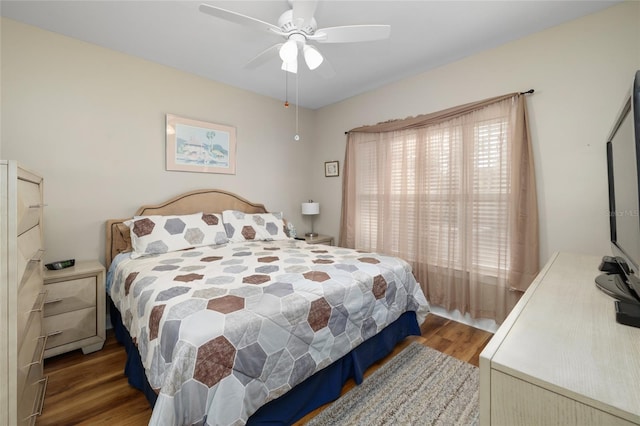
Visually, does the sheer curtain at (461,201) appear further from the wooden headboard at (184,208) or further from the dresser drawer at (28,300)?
the dresser drawer at (28,300)

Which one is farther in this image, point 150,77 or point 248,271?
point 150,77

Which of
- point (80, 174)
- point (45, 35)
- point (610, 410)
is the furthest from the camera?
point (80, 174)

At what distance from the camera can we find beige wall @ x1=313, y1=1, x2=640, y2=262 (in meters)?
1.92

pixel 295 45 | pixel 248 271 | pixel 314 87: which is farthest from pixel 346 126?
pixel 248 271

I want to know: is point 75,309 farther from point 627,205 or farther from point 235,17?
point 627,205

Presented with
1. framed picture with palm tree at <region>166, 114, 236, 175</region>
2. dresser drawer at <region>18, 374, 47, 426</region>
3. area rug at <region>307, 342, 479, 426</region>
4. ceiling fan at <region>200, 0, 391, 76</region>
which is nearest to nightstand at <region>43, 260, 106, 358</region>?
dresser drawer at <region>18, 374, 47, 426</region>

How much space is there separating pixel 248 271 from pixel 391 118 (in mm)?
2425

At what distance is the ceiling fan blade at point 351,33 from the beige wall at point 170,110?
1349 millimetres

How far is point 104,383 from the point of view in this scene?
177 centimetres

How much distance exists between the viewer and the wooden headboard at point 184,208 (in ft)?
8.21

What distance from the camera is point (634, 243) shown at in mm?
1000

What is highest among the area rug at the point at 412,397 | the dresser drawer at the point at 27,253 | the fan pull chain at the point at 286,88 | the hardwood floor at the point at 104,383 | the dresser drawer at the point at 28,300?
the fan pull chain at the point at 286,88

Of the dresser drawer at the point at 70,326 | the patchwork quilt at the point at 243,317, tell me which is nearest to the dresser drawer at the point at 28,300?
the patchwork quilt at the point at 243,317

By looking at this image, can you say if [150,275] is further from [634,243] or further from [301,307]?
[634,243]
